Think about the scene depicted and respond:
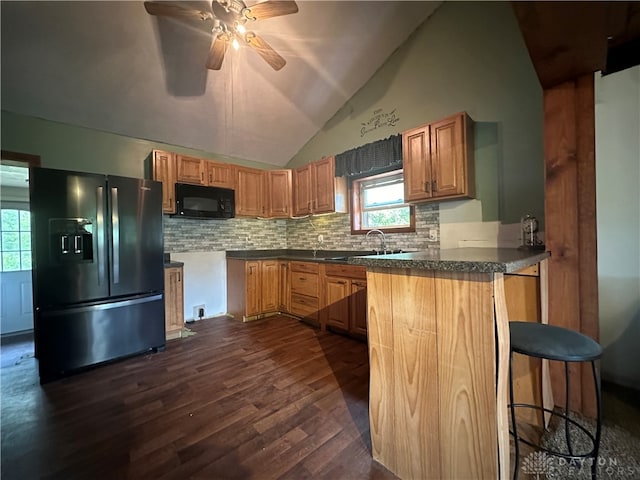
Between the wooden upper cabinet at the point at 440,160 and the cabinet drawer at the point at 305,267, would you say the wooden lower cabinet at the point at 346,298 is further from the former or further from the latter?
the wooden upper cabinet at the point at 440,160

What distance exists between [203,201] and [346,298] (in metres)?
2.27

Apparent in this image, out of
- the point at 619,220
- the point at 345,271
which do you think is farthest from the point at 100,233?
the point at 619,220

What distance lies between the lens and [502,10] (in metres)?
2.30

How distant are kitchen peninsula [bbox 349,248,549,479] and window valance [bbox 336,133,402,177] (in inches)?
76.3

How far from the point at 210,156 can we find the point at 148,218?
5.31 ft

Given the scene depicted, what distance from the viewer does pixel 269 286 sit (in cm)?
383

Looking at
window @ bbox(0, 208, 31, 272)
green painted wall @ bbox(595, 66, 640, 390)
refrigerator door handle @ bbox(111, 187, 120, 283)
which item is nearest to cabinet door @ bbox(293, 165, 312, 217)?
refrigerator door handle @ bbox(111, 187, 120, 283)

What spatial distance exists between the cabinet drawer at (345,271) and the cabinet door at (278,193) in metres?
1.34

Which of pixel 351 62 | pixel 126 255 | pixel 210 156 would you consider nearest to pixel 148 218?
pixel 126 255

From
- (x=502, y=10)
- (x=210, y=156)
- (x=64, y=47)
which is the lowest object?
(x=210, y=156)

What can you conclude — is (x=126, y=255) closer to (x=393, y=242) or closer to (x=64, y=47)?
(x=64, y=47)

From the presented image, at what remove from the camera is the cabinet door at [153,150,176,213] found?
3211 millimetres

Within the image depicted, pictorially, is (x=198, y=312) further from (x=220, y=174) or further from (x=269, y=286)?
(x=220, y=174)

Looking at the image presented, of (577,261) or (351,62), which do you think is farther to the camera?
(351,62)
